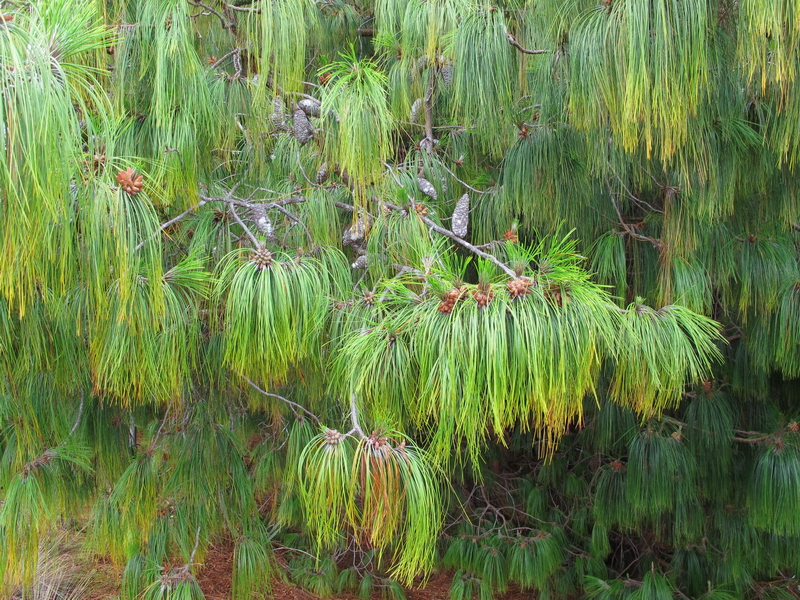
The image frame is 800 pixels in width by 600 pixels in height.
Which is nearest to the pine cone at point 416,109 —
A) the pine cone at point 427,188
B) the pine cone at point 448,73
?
the pine cone at point 448,73

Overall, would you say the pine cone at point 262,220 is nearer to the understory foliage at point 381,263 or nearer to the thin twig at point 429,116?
the understory foliage at point 381,263

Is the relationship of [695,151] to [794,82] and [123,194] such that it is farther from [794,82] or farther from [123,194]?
[123,194]

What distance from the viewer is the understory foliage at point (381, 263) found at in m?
0.82

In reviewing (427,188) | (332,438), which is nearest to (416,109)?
(427,188)

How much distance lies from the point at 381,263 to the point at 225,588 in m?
2.91

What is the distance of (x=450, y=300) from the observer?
806mm

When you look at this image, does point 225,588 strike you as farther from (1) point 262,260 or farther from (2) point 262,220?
(1) point 262,260

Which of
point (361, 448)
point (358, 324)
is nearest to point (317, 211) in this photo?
point (358, 324)

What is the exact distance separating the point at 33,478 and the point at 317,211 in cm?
87

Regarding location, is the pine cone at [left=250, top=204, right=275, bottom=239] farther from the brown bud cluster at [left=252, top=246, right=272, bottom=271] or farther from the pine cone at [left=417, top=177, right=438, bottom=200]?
the pine cone at [left=417, top=177, right=438, bottom=200]

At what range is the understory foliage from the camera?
2.68 feet

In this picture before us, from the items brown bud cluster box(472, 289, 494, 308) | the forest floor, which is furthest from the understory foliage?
the forest floor

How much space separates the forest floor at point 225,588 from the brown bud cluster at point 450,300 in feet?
9.69

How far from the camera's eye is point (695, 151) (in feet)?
3.88
